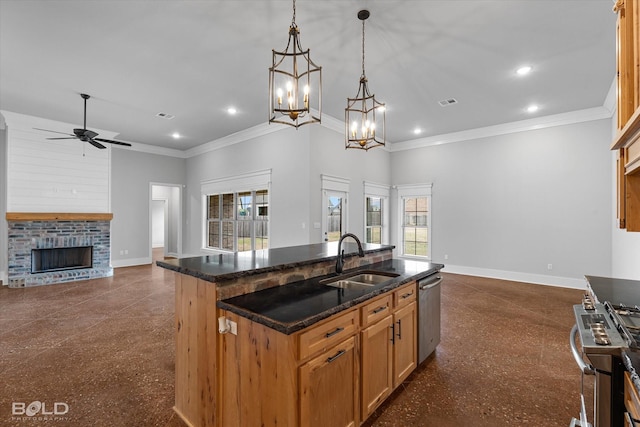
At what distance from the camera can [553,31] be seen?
3.08 metres

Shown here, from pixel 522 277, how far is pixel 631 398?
571 centimetres

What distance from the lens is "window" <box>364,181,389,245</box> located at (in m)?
6.99

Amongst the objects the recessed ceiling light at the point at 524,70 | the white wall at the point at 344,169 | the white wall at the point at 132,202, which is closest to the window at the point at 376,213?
the white wall at the point at 344,169

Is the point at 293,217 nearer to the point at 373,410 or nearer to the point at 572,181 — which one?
the point at 373,410

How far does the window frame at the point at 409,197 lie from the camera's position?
7.18 metres

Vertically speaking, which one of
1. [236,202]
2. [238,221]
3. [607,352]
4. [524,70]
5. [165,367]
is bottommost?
[165,367]

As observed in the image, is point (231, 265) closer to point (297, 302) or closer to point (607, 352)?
point (297, 302)

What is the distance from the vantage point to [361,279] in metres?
2.65

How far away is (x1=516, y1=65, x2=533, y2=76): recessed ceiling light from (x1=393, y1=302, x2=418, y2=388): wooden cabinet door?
3580 millimetres

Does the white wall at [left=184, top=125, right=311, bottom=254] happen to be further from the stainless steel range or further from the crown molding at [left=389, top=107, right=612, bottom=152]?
the stainless steel range

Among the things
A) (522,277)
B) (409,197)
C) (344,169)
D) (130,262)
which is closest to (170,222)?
(130,262)

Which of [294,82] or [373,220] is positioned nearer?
[294,82]

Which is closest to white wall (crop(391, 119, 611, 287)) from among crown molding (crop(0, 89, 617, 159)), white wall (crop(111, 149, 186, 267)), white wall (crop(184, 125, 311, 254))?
crown molding (crop(0, 89, 617, 159))

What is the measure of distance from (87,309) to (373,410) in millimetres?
4495
